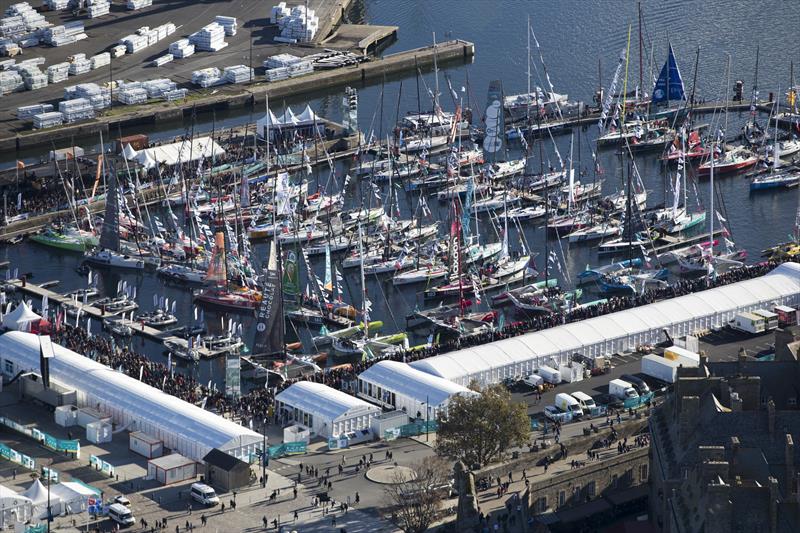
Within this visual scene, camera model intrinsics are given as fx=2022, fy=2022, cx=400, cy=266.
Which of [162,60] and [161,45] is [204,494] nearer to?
[162,60]

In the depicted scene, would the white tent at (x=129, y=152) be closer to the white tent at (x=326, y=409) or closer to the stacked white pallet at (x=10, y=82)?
the stacked white pallet at (x=10, y=82)

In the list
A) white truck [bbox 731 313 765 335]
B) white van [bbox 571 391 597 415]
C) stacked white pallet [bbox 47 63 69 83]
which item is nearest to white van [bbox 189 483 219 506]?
white van [bbox 571 391 597 415]

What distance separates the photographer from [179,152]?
132250mm

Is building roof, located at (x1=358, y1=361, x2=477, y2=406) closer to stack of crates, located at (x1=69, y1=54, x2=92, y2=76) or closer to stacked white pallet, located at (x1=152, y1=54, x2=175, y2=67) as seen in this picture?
stack of crates, located at (x1=69, y1=54, x2=92, y2=76)

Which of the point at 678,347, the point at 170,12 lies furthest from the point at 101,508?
the point at 170,12

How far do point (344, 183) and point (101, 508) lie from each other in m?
53.4

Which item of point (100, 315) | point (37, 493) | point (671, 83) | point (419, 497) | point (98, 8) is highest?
point (98, 8)

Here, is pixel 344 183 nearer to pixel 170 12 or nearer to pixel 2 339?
pixel 2 339

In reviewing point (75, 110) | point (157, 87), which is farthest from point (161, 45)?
point (75, 110)

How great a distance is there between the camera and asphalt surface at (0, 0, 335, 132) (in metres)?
156

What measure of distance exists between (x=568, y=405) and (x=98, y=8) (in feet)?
315

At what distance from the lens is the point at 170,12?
176m

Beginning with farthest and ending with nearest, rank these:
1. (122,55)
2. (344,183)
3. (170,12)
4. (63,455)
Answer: (170,12)
(122,55)
(344,183)
(63,455)

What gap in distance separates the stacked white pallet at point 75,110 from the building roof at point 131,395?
51.3 metres
